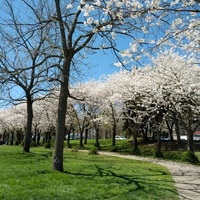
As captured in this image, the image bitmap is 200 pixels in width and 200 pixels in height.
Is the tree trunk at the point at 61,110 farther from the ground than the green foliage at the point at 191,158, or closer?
farther from the ground

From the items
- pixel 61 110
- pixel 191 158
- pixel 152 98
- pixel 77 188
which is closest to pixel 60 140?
pixel 61 110

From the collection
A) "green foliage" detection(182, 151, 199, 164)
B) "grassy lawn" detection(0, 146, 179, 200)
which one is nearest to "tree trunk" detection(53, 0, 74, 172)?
"grassy lawn" detection(0, 146, 179, 200)

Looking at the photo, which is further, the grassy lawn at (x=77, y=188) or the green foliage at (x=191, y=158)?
the green foliage at (x=191, y=158)

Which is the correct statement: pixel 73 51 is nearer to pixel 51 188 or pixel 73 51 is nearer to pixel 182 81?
pixel 51 188

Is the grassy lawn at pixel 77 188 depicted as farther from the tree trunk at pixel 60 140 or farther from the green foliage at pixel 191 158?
the green foliage at pixel 191 158

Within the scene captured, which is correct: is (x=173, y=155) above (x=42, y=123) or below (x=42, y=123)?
below

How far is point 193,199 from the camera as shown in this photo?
634 cm

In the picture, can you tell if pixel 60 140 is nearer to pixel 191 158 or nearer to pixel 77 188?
→ pixel 77 188

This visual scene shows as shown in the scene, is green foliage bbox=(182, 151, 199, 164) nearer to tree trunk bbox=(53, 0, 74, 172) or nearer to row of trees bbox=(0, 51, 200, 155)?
row of trees bbox=(0, 51, 200, 155)

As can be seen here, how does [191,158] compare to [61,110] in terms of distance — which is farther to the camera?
[191,158]

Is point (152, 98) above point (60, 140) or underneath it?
above

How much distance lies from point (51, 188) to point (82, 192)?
2.83 ft

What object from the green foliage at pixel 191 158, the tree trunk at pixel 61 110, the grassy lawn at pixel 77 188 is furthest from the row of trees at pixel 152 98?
the grassy lawn at pixel 77 188

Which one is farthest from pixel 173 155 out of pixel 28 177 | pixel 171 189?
pixel 28 177
